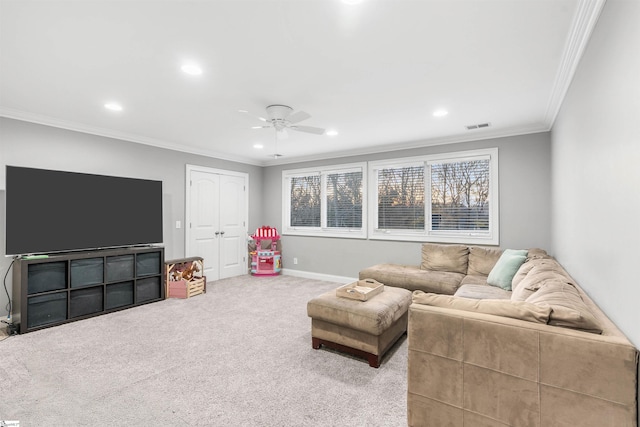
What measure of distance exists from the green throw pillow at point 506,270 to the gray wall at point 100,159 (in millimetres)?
4797

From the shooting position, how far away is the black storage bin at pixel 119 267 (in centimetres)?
407

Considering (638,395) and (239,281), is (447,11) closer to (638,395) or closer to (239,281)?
(638,395)

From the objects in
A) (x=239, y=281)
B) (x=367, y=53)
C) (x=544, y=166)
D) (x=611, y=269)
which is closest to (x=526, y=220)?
(x=544, y=166)

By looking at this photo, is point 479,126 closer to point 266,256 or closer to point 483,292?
point 483,292

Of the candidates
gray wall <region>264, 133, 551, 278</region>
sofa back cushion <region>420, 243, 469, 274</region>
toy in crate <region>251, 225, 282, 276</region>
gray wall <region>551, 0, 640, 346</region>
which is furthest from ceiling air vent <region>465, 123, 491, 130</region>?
toy in crate <region>251, 225, 282, 276</region>

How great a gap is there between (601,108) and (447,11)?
1046 mm

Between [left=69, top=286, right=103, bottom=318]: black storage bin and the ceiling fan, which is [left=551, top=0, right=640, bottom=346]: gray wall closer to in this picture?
the ceiling fan

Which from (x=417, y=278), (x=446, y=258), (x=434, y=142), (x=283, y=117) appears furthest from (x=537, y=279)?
(x=434, y=142)

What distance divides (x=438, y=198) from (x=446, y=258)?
1056 millimetres

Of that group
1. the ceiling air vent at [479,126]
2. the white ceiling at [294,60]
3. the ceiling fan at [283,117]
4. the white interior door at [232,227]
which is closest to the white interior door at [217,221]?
the white interior door at [232,227]

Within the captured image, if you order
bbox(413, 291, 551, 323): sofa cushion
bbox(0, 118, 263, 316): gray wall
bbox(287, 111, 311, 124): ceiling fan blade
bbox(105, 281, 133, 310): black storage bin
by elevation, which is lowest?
bbox(105, 281, 133, 310): black storage bin

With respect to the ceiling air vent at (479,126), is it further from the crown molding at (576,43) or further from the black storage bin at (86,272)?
the black storage bin at (86,272)

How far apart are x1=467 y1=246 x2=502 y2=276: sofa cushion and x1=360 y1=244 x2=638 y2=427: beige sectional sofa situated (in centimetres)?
215

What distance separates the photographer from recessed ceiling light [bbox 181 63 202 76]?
2.54 meters
